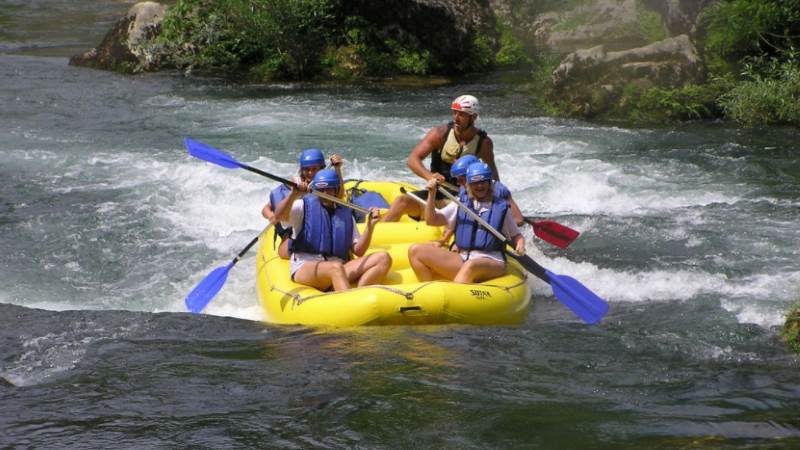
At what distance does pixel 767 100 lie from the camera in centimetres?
1258

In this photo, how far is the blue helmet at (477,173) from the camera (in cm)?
668

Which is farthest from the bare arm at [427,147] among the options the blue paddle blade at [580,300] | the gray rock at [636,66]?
the gray rock at [636,66]

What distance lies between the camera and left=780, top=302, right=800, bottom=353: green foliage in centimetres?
598

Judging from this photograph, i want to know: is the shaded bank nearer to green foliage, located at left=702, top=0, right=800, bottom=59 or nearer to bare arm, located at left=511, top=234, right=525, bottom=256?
green foliage, located at left=702, top=0, right=800, bottom=59

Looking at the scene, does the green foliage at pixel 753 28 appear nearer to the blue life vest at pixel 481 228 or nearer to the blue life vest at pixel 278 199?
the blue life vest at pixel 481 228

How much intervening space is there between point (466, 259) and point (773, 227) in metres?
3.44

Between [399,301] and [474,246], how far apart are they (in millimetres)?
769

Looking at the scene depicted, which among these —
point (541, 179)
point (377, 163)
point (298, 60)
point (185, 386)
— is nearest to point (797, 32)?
point (541, 179)

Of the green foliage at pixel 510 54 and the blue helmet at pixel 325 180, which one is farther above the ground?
the blue helmet at pixel 325 180

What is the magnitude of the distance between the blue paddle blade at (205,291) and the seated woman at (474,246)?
4.86 feet

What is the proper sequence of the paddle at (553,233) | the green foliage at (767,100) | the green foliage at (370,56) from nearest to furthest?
the paddle at (553,233) → the green foliage at (767,100) → the green foliage at (370,56)

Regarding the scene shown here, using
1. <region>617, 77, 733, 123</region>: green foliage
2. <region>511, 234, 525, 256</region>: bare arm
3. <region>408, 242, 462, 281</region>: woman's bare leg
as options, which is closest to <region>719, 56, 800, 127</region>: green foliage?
<region>617, 77, 733, 123</region>: green foliage

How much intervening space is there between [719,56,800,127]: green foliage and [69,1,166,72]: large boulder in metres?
8.93

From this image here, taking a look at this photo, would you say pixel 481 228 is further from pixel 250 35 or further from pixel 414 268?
pixel 250 35
